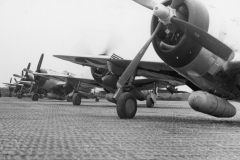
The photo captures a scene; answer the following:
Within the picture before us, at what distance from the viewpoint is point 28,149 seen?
3.13 m

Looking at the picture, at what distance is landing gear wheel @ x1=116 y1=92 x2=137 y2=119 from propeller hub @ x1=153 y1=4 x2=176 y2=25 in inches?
95.3

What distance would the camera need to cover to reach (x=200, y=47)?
20.6ft

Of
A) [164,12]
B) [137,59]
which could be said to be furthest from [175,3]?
A: [137,59]

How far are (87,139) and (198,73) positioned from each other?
3.69 m

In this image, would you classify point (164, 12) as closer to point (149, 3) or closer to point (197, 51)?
point (149, 3)

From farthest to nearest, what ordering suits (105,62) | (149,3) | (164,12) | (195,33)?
(105,62)
(149,3)
(164,12)
(195,33)

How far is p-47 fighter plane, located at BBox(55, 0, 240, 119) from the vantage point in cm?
585

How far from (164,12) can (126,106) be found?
2843 millimetres

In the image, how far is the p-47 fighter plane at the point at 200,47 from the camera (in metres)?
5.85

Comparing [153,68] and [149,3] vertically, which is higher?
[149,3]

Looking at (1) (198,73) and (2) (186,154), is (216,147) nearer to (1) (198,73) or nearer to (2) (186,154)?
(2) (186,154)

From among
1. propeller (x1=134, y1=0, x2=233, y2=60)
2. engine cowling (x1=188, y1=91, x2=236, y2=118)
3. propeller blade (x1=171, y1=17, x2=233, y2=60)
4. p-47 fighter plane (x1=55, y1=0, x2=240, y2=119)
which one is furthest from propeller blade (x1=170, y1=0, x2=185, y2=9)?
engine cowling (x1=188, y1=91, x2=236, y2=118)

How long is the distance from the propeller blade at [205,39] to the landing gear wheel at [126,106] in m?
2.62

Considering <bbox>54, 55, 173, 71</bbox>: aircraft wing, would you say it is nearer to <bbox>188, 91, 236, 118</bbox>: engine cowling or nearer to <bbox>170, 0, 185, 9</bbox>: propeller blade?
<bbox>188, 91, 236, 118</bbox>: engine cowling
